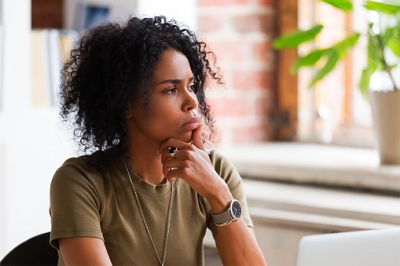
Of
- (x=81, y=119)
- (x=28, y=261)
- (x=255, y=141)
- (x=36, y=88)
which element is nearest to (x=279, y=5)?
(x=255, y=141)

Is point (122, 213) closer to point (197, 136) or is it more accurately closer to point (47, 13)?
point (197, 136)

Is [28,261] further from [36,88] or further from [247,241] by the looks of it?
[36,88]

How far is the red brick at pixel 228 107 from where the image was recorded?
290cm

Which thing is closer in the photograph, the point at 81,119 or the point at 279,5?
the point at 81,119

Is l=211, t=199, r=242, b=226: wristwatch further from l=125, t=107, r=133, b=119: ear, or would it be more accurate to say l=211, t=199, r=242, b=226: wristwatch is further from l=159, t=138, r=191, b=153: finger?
l=125, t=107, r=133, b=119: ear

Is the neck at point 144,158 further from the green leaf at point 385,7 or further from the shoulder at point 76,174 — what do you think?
the green leaf at point 385,7

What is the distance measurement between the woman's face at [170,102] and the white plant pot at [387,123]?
96 centimetres

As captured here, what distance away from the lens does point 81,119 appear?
1.70 metres

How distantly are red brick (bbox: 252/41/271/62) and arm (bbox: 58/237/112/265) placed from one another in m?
1.68

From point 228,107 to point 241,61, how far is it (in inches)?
8.1

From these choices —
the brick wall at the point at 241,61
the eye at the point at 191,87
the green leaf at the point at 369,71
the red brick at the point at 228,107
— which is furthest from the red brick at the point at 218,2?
the eye at the point at 191,87

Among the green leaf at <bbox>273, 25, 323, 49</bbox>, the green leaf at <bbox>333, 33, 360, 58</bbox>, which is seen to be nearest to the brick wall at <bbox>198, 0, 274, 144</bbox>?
the green leaf at <bbox>273, 25, 323, 49</bbox>

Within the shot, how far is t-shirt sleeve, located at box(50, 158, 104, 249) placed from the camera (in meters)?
1.53

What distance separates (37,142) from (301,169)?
3.10ft
